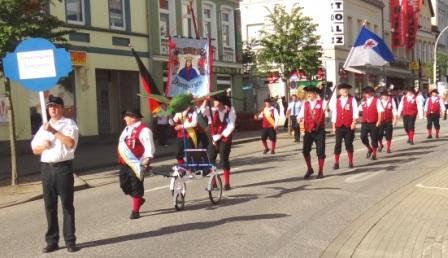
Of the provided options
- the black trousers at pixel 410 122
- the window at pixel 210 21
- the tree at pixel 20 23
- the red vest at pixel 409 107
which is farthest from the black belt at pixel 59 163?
the window at pixel 210 21

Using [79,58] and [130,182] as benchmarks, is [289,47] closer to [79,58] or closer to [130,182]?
[79,58]

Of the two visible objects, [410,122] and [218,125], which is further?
[410,122]

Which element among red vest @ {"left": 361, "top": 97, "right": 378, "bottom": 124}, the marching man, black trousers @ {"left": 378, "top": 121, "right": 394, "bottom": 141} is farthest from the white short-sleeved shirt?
black trousers @ {"left": 378, "top": 121, "right": 394, "bottom": 141}

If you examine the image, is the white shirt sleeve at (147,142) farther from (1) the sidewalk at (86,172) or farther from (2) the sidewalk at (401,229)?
(1) the sidewalk at (86,172)

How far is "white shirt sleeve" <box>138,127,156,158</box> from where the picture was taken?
27.7 ft

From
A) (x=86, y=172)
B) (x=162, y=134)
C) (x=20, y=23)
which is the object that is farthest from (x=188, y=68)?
(x=20, y=23)

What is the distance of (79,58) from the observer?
23484 mm

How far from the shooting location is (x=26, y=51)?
9.92m

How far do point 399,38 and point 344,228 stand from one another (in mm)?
52442

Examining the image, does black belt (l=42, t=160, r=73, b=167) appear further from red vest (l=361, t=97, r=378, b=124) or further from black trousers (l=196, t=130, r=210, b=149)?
red vest (l=361, t=97, r=378, b=124)

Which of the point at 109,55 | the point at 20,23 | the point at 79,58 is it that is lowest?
the point at 20,23

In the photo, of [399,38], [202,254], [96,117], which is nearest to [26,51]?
[202,254]

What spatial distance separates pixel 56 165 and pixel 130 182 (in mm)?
1836

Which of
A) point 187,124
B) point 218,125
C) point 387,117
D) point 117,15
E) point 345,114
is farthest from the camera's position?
point 117,15
